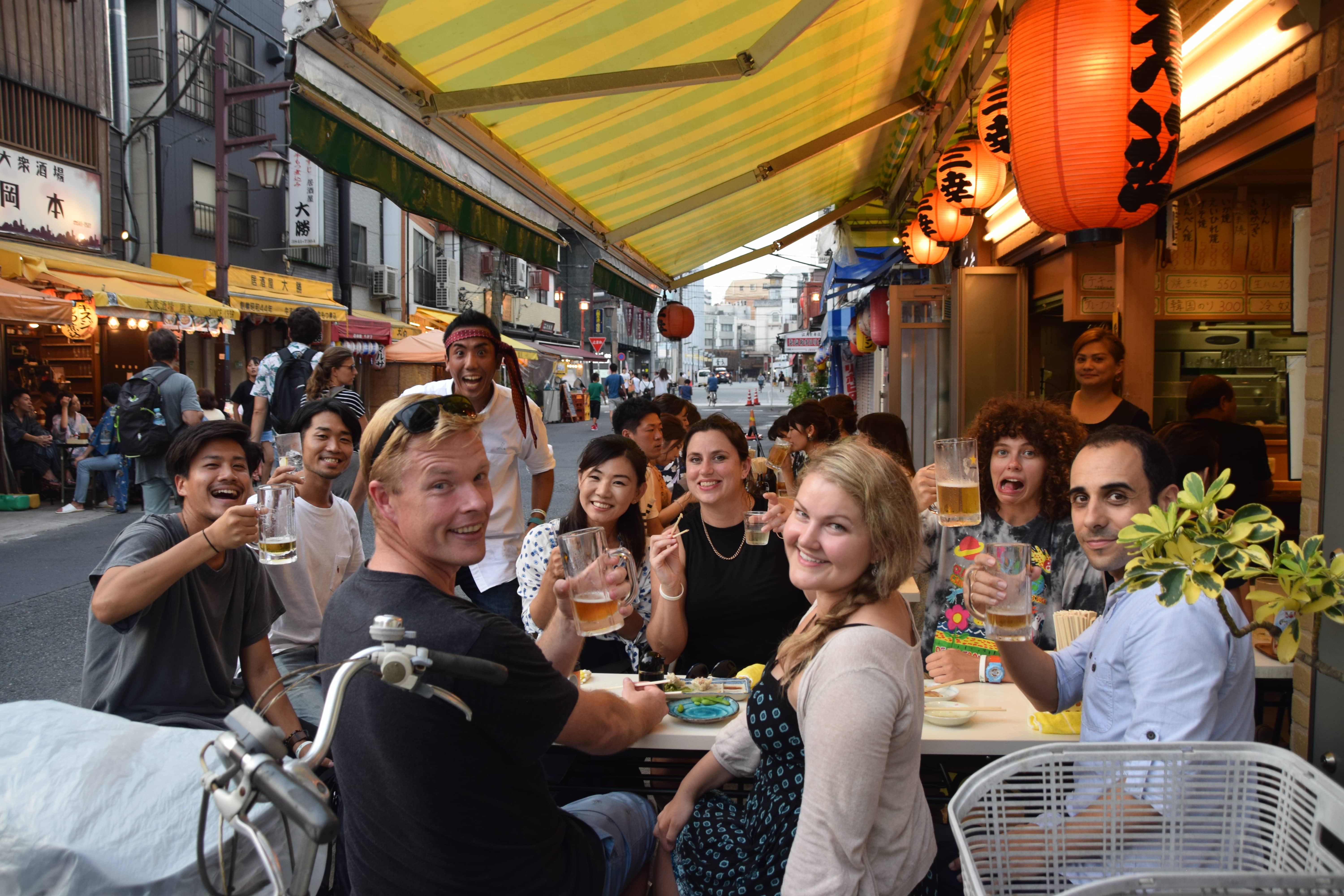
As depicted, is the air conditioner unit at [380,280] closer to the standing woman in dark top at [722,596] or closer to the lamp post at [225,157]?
the lamp post at [225,157]

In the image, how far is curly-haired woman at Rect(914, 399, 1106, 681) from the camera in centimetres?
327

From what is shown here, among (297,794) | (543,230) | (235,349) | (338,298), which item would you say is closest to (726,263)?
(543,230)

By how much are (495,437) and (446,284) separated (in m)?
28.7

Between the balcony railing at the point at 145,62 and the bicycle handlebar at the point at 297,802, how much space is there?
21.2m

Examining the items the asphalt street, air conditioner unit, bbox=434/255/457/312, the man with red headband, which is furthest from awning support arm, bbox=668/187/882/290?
air conditioner unit, bbox=434/255/457/312

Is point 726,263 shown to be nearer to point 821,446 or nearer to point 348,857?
point 821,446

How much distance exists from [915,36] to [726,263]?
4.40 meters

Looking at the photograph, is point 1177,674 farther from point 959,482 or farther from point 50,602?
point 50,602

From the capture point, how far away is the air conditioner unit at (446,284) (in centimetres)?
3103

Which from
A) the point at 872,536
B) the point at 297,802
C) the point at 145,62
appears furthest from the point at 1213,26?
the point at 145,62

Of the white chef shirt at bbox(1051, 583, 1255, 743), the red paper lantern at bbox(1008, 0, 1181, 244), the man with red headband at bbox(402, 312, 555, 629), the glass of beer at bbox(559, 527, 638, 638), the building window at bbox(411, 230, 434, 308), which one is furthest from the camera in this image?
the building window at bbox(411, 230, 434, 308)

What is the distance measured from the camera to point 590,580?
2.40 metres

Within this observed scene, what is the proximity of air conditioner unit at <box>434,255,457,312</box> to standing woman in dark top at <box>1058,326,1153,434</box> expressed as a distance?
1104 inches

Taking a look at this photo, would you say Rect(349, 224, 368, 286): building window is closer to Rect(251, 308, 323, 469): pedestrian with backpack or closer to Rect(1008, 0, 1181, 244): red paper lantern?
Rect(251, 308, 323, 469): pedestrian with backpack
